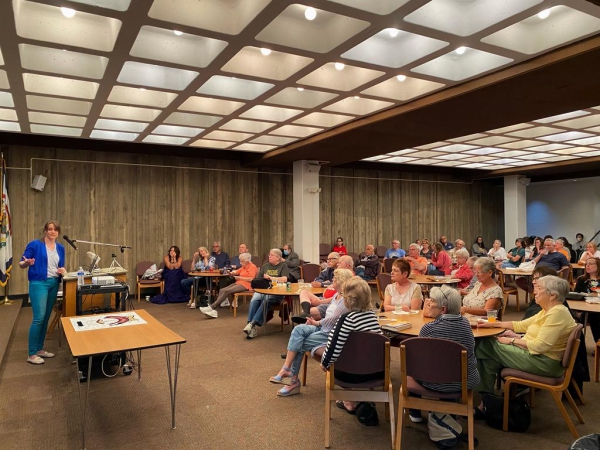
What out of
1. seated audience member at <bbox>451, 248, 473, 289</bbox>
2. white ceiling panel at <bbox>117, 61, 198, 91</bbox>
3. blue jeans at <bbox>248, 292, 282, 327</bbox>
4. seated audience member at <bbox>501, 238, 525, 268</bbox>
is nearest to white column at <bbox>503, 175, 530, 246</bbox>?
seated audience member at <bbox>501, 238, 525, 268</bbox>

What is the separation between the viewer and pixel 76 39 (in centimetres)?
406

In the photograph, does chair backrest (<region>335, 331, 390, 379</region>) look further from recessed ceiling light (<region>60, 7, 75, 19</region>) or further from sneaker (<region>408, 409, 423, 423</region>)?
recessed ceiling light (<region>60, 7, 75, 19</region>)

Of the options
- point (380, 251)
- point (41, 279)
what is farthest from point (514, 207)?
point (41, 279)

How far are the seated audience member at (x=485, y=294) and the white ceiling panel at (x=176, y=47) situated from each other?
10.6ft

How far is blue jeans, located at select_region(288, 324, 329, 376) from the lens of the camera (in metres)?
3.85

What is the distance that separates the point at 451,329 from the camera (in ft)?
9.74

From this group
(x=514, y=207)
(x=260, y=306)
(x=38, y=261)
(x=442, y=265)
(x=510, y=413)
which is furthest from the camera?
(x=514, y=207)

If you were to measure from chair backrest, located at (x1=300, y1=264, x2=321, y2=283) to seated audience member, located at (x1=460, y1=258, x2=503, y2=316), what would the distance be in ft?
12.4

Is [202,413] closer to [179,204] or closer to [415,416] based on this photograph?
[415,416]

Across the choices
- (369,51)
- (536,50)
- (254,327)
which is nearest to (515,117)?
(536,50)

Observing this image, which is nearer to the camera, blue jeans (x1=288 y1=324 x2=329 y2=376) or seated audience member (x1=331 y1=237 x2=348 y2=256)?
blue jeans (x1=288 y1=324 x2=329 y2=376)

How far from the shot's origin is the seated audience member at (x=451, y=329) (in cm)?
288

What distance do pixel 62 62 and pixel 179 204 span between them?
5991mm

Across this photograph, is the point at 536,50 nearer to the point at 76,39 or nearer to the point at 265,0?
the point at 265,0
